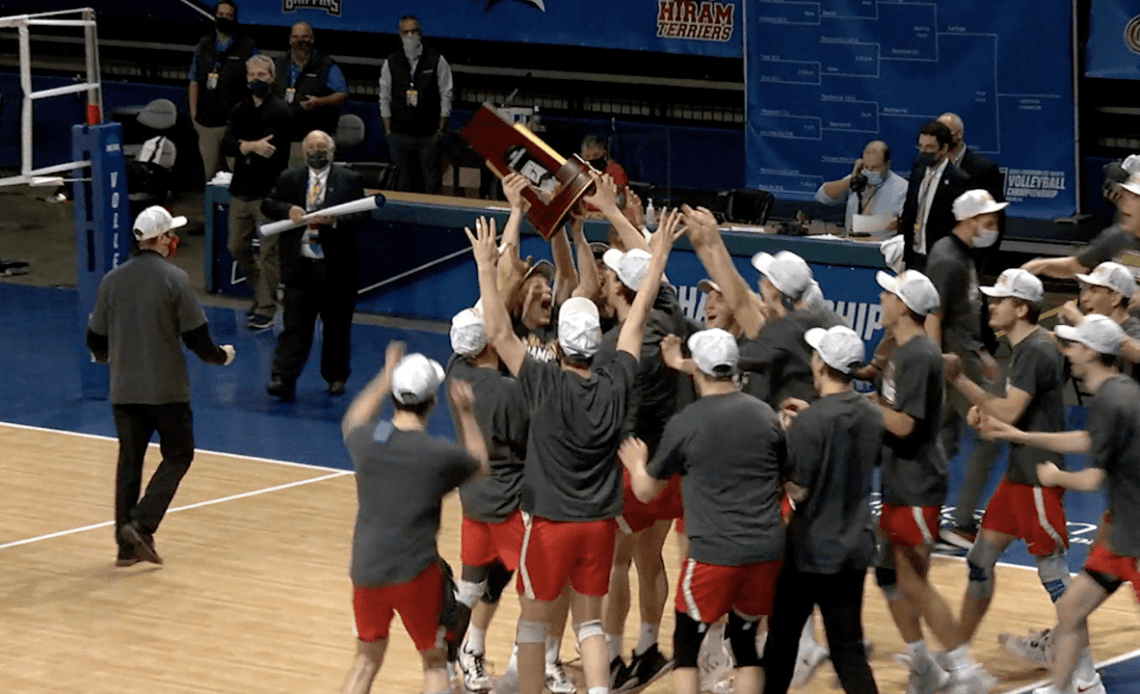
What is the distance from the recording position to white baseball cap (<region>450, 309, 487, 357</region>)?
970 cm

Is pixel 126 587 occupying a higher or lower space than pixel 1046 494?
lower

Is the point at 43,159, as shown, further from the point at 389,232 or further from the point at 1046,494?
the point at 1046,494

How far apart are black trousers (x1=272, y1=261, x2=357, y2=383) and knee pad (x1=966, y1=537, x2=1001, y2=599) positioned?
785cm

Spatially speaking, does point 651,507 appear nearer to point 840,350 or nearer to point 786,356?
point 786,356

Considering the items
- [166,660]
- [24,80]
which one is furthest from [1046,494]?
[24,80]

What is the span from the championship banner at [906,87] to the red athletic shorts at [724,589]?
10783 millimetres

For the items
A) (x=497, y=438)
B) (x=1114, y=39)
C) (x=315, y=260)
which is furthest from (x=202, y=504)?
(x=1114, y=39)

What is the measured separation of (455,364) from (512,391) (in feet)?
1.26

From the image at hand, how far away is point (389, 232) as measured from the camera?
19891mm

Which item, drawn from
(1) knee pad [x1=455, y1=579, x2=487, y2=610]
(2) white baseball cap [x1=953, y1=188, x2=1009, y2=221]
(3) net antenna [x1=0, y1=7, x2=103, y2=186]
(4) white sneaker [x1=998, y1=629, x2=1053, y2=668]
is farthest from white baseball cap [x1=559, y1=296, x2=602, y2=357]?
(3) net antenna [x1=0, y1=7, x2=103, y2=186]

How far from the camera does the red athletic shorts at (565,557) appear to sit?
927cm

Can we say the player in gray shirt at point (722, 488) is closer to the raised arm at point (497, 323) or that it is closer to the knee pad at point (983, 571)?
the raised arm at point (497, 323)

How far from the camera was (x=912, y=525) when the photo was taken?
9.93 metres

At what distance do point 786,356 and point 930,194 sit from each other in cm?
519
